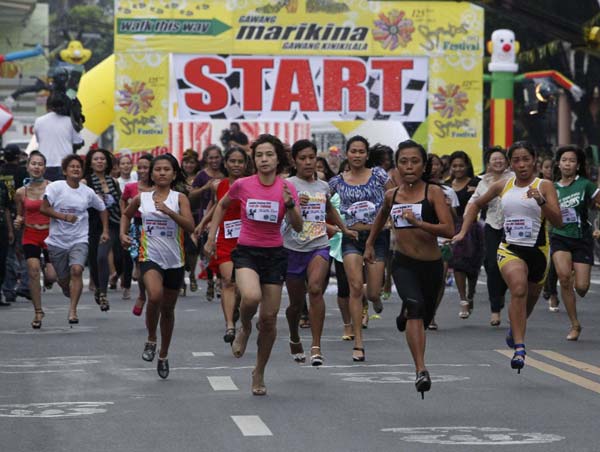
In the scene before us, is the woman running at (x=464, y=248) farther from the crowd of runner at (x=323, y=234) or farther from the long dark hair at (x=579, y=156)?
the long dark hair at (x=579, y=156)

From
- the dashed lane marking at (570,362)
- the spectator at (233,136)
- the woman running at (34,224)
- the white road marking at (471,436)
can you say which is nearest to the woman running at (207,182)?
the woman running at (34,224)

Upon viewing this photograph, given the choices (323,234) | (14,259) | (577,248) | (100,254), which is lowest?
(14,259)

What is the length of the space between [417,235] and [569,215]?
4.76 metres

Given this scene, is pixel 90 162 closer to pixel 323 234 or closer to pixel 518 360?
pixel 323 234

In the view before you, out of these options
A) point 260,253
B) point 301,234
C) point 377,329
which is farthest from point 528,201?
point 377,329

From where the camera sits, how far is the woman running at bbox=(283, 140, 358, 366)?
1267 cm

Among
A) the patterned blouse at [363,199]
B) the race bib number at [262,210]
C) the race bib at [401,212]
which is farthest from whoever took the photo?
the patterned blouse at [363,199]

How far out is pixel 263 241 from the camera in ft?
37.2

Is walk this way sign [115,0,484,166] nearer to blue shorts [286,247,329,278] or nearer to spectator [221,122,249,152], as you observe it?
spectator [221,122,249,152]

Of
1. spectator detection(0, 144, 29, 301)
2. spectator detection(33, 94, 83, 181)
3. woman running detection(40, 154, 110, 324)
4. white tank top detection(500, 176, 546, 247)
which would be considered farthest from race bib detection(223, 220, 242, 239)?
spectator detection(33, 94, 83, 181)

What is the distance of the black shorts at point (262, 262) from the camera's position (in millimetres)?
11281

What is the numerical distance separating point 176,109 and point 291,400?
26263 millimetres

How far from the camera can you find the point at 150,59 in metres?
36.6

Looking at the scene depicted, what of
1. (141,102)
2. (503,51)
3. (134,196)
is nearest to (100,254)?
(134,196)
